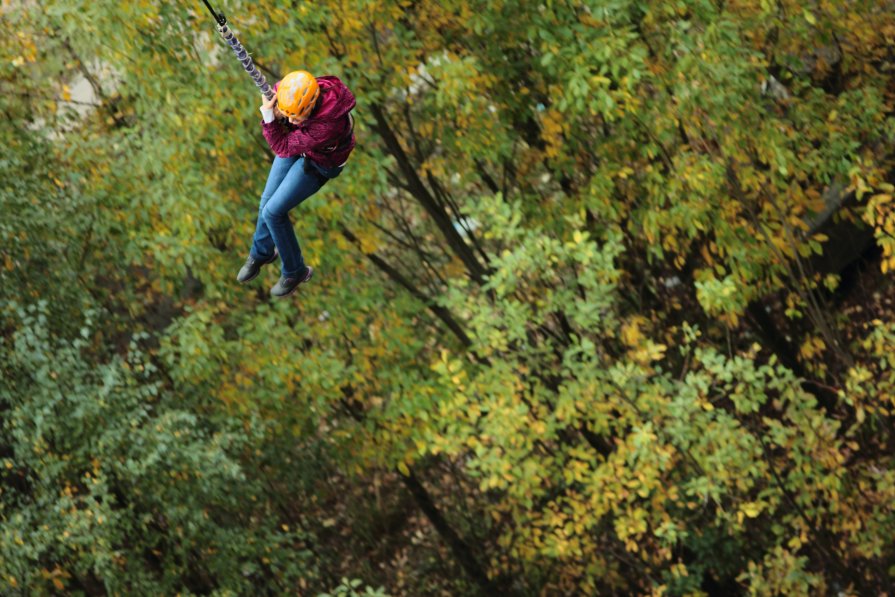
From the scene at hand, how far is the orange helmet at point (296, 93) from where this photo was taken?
555 cm

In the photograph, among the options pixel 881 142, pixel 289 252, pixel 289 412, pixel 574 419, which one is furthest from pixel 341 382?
pixel 881 142

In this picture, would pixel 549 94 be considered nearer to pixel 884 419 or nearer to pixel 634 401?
pixel 634 401

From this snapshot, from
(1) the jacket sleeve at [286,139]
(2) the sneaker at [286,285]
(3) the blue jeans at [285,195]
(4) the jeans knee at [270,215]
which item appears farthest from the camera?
(2) the sneaker at [286,285]

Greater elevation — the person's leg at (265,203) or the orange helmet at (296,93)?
the person's leg at (265,203)

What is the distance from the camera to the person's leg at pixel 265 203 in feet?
21.1

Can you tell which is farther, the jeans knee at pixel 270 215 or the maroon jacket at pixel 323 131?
the jeans knee at pixel 270 215

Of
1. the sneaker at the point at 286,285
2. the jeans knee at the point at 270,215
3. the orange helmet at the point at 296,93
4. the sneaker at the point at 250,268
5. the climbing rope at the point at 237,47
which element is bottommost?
the climbing rope at the point at 237,47

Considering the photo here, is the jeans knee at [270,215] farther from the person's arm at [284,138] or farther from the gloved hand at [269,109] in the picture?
the gloved hand at [269,109]

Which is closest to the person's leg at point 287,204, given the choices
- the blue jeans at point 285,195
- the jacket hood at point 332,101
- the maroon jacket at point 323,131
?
the blue jeans at point 285,195

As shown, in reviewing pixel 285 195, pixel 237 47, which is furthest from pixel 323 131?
pixel 237 47

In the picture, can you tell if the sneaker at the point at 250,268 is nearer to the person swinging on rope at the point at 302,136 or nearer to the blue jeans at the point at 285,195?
the blue jeans at the point at 285,195

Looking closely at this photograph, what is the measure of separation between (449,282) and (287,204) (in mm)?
4381

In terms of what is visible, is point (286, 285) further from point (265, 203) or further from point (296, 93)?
point (296, 93)

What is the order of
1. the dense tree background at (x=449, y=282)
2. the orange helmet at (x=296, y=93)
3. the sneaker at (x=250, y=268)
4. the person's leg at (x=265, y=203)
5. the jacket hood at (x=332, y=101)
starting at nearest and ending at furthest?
1. the orange helmet at (x=296, y=93)
2. the jacket hood at (x=332, y=101)
3. the person's leg at (x=265, y=203)
4. the sneaker at (x=250, y=268)
5. the dense tree background at (x=449, y=282)
